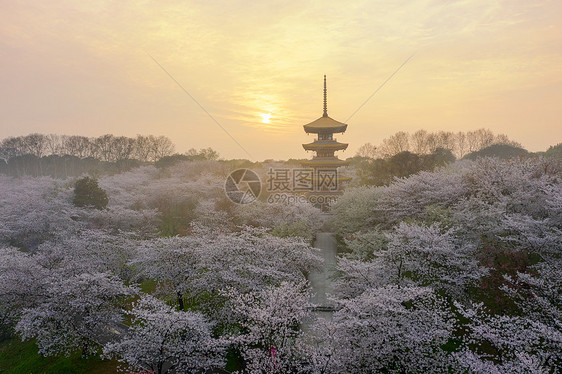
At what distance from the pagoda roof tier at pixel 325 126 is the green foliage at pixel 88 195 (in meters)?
26.4

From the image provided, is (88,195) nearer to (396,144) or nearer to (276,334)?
(276,334)

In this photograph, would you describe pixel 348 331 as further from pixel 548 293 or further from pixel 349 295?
pixel 548 293

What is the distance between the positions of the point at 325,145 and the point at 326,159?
1.93 meters

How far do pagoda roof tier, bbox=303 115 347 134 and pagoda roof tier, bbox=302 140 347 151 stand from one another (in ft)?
5.12

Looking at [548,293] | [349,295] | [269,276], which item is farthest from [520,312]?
[269,276]

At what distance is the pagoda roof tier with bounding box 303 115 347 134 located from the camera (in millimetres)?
40438

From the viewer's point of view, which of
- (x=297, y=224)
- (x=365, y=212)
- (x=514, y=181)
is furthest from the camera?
(x=365, y=212)

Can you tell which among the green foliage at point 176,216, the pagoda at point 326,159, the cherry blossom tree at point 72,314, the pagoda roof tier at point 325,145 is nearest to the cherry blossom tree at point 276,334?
the cherry blossom tree at point 72,314

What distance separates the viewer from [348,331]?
11.0 metres

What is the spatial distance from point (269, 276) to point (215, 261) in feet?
9.32

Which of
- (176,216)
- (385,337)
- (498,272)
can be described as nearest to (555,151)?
(498,272)

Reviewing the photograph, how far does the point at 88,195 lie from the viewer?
30.5 m

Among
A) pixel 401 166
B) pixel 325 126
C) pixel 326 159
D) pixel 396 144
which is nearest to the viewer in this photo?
pixel 401 166

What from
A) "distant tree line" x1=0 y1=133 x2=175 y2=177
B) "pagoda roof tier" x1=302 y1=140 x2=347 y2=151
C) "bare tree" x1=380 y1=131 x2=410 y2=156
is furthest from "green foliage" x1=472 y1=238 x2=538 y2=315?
"distant tree line" x1=0 y1=133 x2=175 y2=177
